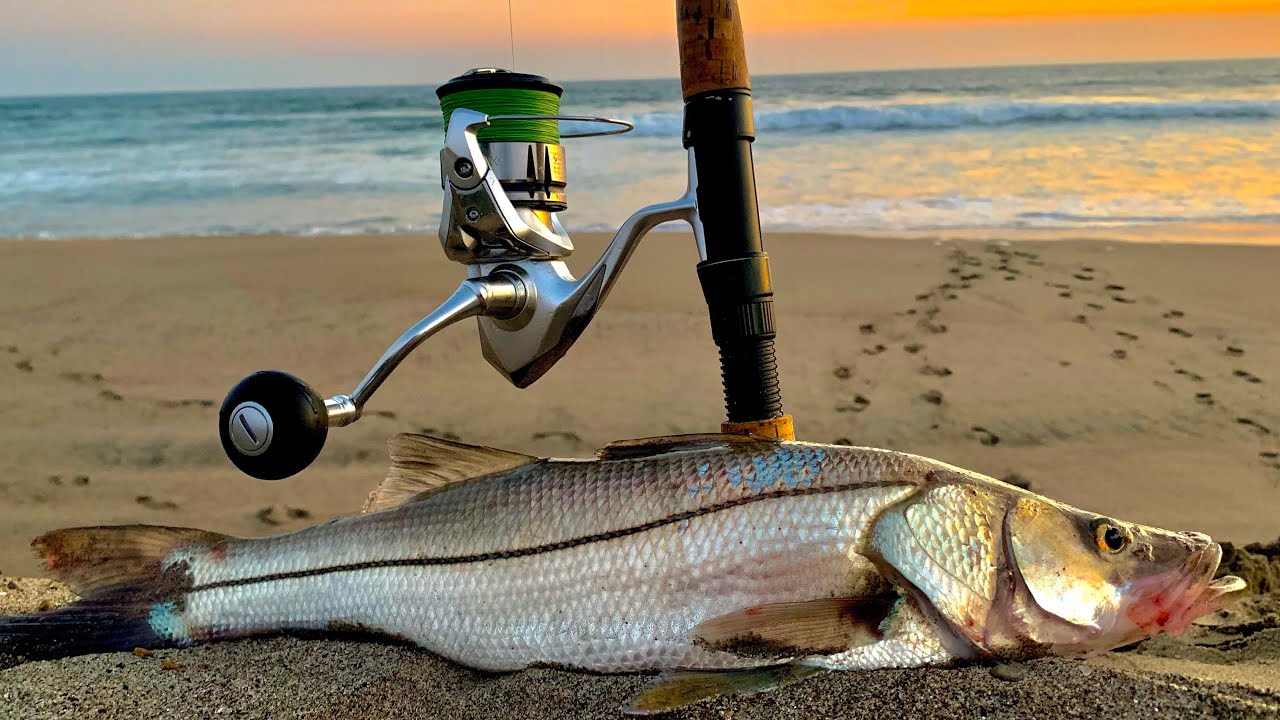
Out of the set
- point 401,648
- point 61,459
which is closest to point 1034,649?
point 401,648

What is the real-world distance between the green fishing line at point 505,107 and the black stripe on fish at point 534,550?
942 mm

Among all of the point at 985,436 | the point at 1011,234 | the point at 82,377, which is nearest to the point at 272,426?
the point at 985,436

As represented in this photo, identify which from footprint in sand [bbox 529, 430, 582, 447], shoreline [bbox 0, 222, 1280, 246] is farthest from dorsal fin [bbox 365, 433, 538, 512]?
shoreline [bbox 0, 222, 1280, 246]

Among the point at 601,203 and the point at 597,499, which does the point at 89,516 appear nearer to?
the point at 597,499

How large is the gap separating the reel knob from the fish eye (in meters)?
1.40

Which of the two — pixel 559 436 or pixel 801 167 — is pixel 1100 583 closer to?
pixel 559 436

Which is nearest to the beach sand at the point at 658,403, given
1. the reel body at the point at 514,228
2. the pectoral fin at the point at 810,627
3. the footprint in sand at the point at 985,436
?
the footprint in sand at the point at 985,436

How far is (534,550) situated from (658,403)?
2.94 m

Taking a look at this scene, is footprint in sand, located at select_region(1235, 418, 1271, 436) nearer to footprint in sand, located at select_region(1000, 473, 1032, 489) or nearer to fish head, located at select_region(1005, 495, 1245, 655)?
footprint in sand, located at select_region(1000, 473, 1032, 489)

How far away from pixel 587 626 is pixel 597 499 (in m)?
0.24

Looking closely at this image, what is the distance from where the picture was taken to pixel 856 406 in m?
4.68

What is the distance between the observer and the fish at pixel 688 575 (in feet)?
5.58

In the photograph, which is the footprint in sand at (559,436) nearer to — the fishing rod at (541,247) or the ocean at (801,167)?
the fishing rod at (541,247)

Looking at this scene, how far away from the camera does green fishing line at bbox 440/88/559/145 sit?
7.23 ft
